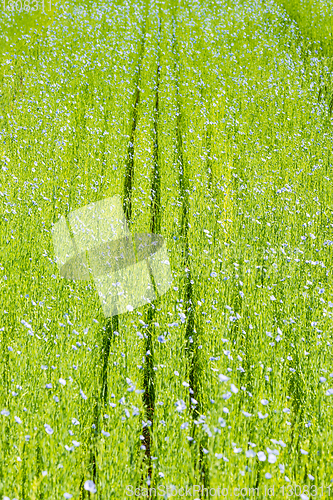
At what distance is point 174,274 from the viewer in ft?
18.1

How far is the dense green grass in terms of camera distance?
11.3 feet

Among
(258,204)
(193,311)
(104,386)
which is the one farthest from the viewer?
(258,204)

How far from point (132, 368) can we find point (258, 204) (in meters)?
3.60

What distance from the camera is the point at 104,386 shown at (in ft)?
13.3

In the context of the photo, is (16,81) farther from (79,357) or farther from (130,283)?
(79,357)

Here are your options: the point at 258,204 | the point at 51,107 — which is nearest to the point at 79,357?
the point at 258,204

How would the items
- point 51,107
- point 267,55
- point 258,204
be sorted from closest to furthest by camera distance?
point 258,204 < point 51,107 < point 267,55

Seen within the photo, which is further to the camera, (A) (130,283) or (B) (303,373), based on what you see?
(A) (130,283)

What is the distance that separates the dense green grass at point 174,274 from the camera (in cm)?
345

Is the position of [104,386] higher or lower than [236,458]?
higher

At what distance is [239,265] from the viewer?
575 centimetres

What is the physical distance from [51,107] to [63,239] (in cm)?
433

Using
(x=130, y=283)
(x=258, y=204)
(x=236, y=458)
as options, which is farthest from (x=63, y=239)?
(x=236, y=458)

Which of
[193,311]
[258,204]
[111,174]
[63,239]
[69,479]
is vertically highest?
[111,174]
